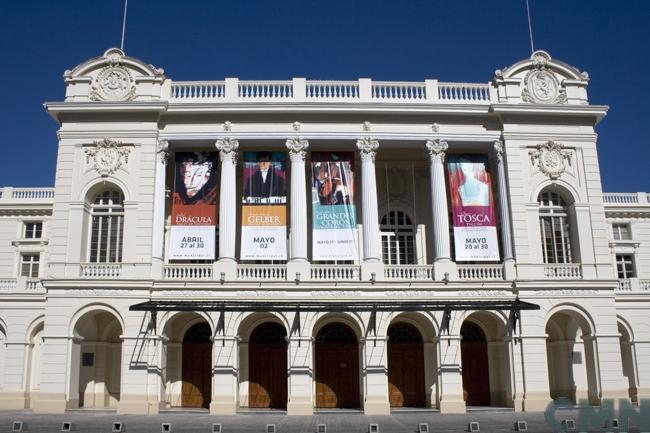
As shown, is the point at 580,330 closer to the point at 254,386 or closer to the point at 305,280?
the point at 305,280

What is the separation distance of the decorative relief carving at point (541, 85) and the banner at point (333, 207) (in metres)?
9.94

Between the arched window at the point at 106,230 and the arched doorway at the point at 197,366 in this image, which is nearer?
the arched window at the point at 106,230

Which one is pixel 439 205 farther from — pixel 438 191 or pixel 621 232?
pixel 621 232

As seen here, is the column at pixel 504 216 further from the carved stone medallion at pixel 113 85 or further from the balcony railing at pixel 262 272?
the carved stone medallion at pixel 113 85

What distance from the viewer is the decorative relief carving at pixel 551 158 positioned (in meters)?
33.1

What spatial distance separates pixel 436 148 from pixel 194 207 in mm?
12744

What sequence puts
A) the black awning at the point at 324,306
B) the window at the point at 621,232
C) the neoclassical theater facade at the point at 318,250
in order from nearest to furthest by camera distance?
the black awning at the point at 324,306
the neoclassical theater facade at the point at 318,250
the window at the point at 621,232

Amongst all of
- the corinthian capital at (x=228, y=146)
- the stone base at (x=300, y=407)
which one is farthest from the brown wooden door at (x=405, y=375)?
the corinthian capital at (x=228, y=146)

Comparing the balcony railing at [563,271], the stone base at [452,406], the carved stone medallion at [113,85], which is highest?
the carved stone medallion at [113,85]

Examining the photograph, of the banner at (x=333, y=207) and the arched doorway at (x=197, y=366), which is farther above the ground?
the banner at (x=333, y=207)

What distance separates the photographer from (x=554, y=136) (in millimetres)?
33531

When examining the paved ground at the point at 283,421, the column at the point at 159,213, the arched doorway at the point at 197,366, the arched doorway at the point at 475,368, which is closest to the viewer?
the paved ground at the point at 283,421

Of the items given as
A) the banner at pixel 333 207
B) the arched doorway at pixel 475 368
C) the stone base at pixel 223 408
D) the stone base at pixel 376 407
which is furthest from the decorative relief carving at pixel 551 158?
the stone base at pixel 223 408

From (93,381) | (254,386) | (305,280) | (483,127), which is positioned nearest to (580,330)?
(483,127)
